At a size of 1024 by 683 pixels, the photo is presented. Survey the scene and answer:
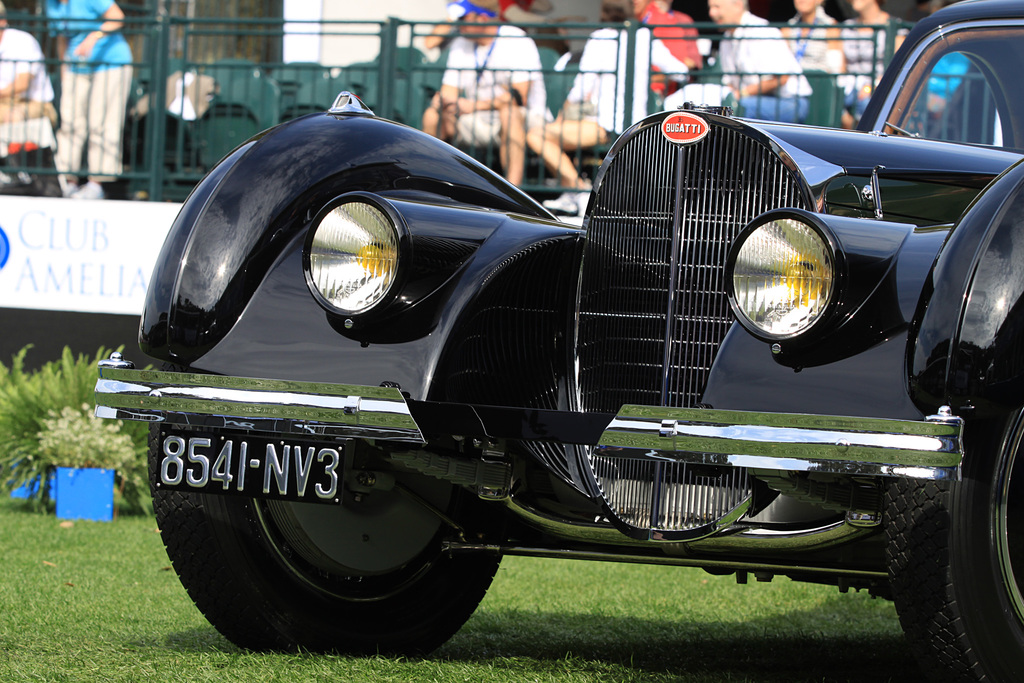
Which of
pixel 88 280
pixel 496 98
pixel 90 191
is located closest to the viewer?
pixel 88 280

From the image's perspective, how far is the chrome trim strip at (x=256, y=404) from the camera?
8.46ft

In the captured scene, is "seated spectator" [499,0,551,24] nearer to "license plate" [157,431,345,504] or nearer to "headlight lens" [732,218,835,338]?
"license plate" [157,431,345,504]

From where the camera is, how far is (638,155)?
2.93 meters

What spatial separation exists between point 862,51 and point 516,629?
550 cm

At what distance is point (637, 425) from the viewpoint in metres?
2.38

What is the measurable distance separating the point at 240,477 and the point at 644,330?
0.96m

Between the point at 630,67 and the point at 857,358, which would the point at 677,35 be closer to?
the point at 630,67

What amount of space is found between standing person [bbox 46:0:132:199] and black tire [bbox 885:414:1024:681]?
7.16 meters

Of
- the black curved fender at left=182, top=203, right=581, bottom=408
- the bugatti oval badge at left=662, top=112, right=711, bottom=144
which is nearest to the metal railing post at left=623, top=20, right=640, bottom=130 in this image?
the black curved fender at left=182, top=203, right=581, bottom=408

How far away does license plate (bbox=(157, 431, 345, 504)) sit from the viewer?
2664 millimetres

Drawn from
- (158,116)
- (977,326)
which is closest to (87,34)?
(158,116)

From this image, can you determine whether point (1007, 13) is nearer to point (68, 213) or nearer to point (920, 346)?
point (920, 346)

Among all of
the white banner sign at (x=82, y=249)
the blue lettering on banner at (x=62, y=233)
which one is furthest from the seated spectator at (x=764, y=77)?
the blue lettering on banner at (x=62, y=233)

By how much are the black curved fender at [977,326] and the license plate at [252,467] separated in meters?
1.22
